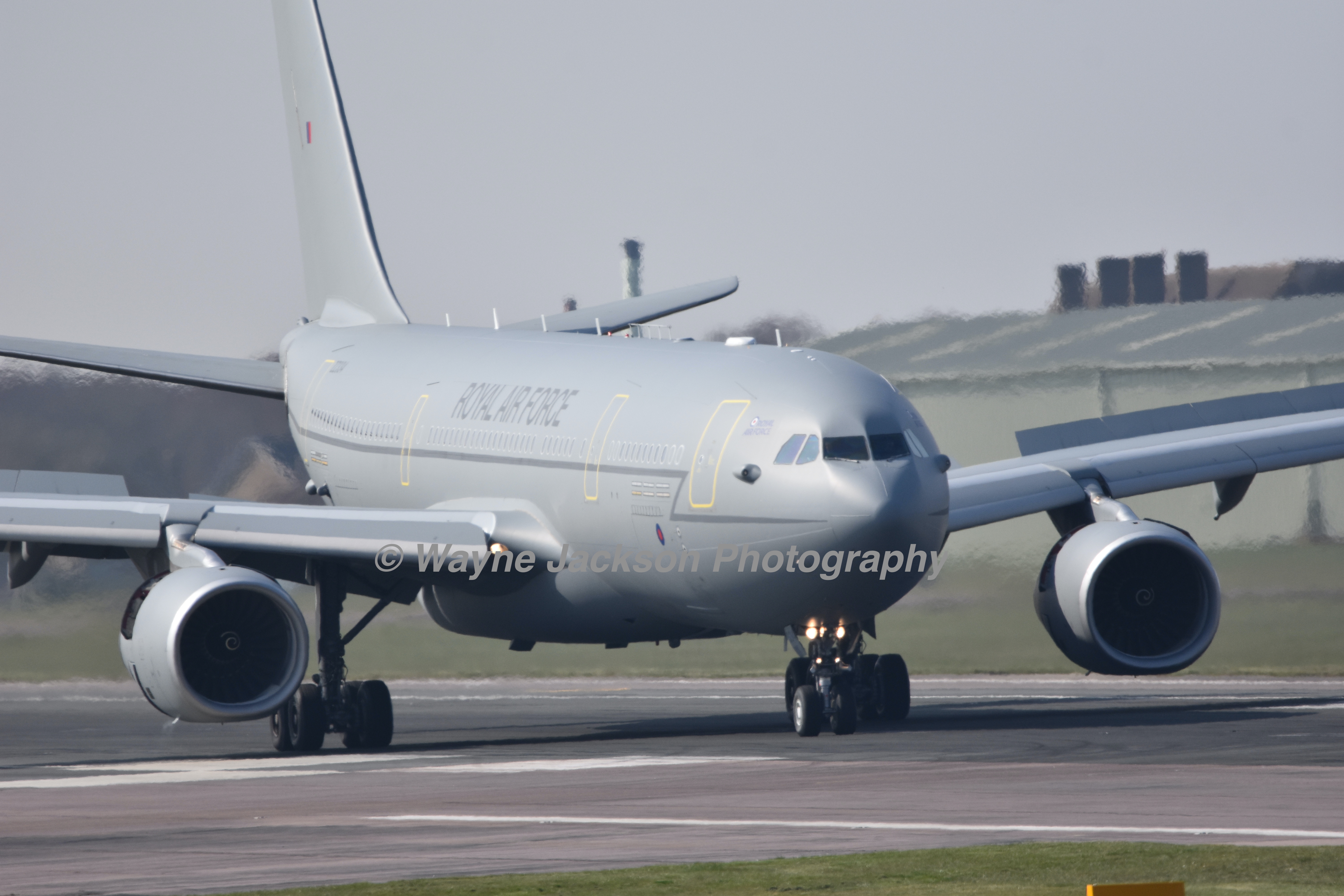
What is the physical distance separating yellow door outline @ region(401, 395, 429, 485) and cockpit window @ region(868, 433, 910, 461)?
8987 mm

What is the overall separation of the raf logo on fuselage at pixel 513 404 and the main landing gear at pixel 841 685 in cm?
425

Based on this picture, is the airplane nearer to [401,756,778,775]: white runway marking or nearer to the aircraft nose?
the aircraft nose

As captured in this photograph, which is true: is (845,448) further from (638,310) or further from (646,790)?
(638,310)

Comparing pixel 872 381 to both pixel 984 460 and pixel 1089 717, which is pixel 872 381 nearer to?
pixel 1089 717

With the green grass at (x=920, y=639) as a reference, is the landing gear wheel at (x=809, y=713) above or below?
above

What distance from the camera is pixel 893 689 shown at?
2678 centimetres

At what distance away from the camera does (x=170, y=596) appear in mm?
23453

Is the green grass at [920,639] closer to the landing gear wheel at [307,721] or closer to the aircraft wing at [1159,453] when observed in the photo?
the aircraft wing at [1159,453]

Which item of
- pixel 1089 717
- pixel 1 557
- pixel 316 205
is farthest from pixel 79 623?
pixel 1089 717

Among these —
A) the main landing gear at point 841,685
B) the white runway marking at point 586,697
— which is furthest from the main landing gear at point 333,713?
the white runway marking at point 586,697

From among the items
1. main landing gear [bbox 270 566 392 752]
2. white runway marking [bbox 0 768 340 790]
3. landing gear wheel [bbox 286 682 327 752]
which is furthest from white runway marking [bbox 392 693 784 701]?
white runway marking [bbox 0 768 340 790]

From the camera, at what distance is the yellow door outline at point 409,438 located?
1175 inches

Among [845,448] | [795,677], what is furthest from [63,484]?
[845,448]

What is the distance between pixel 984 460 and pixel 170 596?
18264 mm
